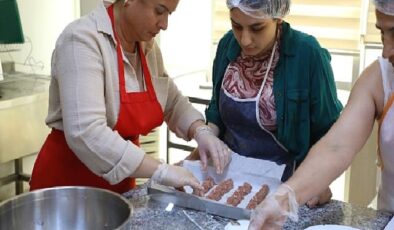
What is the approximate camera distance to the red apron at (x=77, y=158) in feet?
5.03

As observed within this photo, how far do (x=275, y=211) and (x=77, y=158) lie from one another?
0.68 metres

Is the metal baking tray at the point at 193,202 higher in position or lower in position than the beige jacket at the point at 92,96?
lower

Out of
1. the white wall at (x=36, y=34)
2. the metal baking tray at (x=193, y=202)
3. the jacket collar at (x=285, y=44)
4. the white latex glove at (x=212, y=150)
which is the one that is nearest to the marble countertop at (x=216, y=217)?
the metal baking tray at (x=193, y=202)

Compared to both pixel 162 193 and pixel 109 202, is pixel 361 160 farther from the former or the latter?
pixel 109 202

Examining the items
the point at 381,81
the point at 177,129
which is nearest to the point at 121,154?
the point at 177,129

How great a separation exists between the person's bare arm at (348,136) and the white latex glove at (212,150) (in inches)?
12.7

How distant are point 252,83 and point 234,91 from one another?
0.07 metres

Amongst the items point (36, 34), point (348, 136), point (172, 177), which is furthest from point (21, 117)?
point (348, 136)

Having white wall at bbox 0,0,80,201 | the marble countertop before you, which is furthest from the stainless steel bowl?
white wall at bbox 0,0,80,201

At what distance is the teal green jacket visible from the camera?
1.62m

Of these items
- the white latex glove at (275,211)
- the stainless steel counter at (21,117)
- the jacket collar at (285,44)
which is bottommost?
the stainless steel counter at (21,117)

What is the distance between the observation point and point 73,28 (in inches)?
55.4

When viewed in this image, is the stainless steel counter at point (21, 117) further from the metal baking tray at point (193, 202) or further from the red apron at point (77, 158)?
the metal baking tray at point (193, 202)

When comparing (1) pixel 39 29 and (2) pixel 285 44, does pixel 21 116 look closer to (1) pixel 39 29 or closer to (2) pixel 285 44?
(1) pixel 39 29
